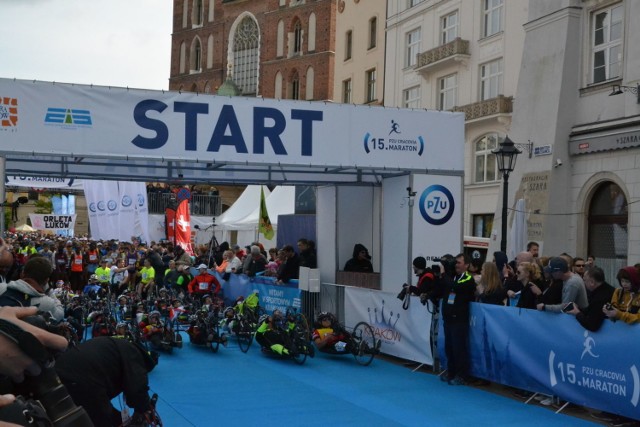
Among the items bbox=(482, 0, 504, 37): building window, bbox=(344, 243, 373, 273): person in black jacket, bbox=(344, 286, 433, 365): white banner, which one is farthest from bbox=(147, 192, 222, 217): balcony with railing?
bbox=(344, 286, 433, 365): white banner

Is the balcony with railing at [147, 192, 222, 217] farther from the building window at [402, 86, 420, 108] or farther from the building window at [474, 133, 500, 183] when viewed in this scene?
the building window at [474, 133, 500, 183]

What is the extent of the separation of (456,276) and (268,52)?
5975cm

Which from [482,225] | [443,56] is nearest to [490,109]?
[443,56]

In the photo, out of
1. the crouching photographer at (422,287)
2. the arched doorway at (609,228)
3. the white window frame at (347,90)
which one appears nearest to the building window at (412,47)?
the white window frame at (347,90)

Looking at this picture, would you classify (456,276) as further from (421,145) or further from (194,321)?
(194,321)

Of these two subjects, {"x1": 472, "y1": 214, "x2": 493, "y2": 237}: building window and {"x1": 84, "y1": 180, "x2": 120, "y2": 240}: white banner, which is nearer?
{"x1": 84, "y1": 180, "x2": 120, "y2": 240}: white banner

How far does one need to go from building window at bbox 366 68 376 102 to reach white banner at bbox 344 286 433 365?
104 feet

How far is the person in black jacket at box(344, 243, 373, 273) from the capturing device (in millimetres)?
17328

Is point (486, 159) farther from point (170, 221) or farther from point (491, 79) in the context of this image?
point (170, 221)

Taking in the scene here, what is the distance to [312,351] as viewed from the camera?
13602 millimetres

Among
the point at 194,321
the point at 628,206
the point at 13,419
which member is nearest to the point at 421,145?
the point at 194,321

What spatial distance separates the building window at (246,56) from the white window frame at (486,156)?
41.7 m

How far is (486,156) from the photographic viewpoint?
34.0m

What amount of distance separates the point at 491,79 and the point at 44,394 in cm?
3224
